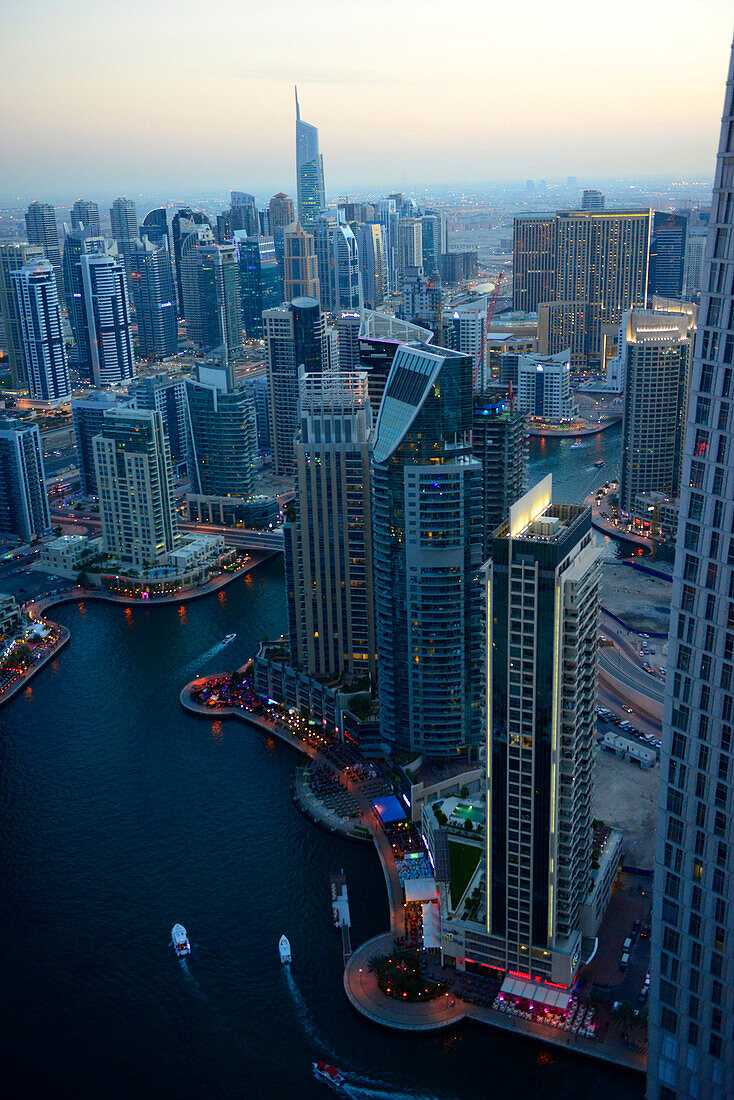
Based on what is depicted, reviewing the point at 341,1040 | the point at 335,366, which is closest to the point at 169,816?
the point at 341,1040

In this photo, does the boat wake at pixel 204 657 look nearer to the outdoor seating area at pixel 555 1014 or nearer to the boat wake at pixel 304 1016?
the boat wake at pixel 304 1016

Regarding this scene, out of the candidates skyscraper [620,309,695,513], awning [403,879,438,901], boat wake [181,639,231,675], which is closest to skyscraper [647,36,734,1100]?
awning [403,879,438,901]

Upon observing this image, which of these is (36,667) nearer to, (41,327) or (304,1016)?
(304,1016)

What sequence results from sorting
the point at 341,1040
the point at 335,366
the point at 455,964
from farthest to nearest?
the point at 335,366, the point at 455,964, the point at 341,1040

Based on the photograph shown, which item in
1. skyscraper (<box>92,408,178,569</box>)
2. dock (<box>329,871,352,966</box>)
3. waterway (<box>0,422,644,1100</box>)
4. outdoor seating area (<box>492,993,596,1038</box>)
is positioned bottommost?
waterway (<box>0,422,644,1100</box>)

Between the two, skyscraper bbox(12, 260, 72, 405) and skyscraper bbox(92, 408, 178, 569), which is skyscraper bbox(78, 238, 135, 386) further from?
skyscraper bbox(92, 408, 178, 569)

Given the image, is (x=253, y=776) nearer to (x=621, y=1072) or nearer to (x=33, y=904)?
(x=33, y=904)

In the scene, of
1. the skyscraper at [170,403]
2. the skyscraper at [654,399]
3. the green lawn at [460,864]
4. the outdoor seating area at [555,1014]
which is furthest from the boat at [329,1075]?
the skyscraper at [170,403]
